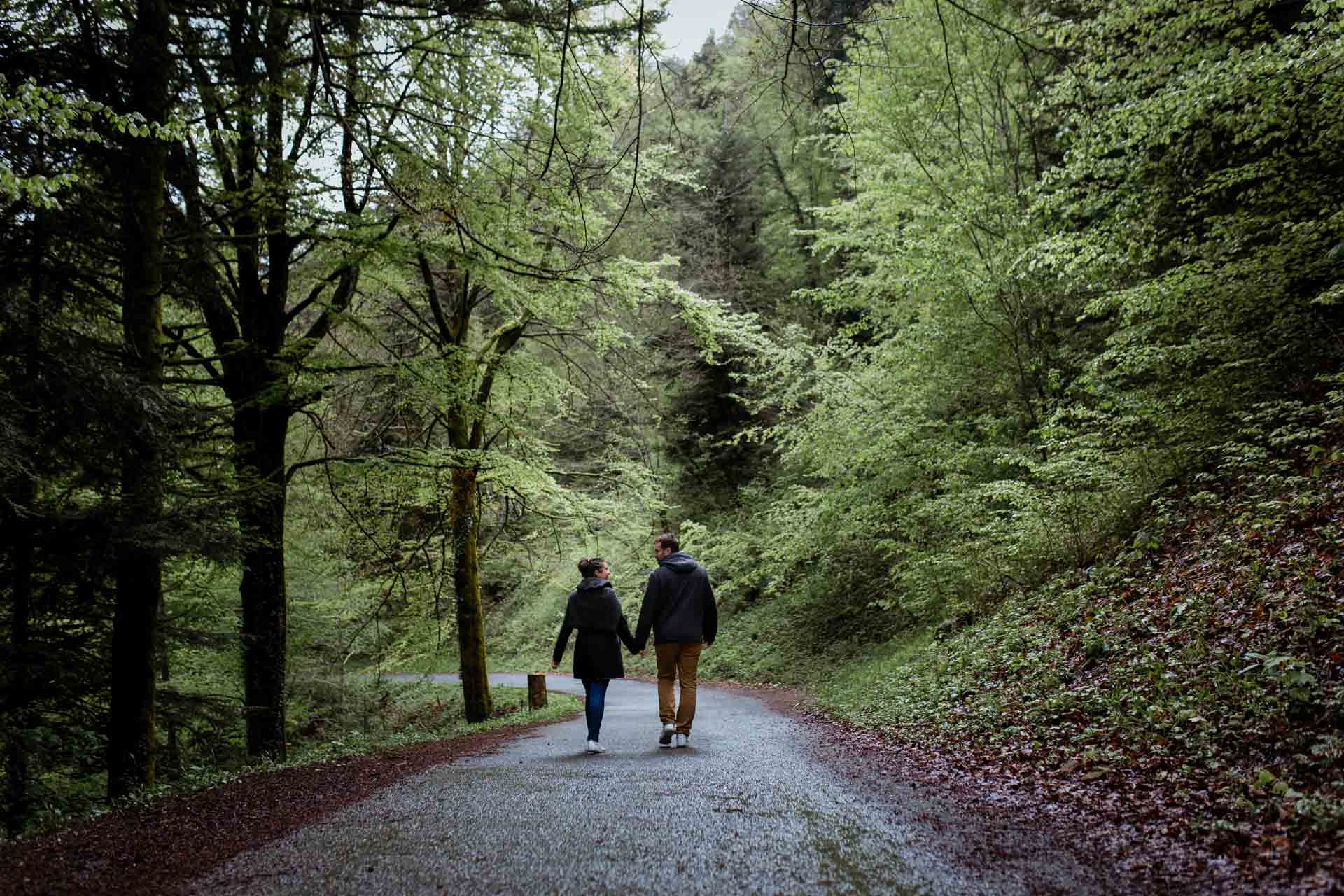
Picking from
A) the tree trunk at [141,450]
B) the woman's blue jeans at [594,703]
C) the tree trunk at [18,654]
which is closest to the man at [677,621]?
the woman's blue jeans at [594,703]

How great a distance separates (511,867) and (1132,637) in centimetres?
557

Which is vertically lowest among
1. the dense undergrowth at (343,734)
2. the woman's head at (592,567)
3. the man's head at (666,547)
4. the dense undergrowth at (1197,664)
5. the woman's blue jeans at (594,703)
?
the dense undergrowth at (343,734)

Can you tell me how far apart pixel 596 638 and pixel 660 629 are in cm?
77

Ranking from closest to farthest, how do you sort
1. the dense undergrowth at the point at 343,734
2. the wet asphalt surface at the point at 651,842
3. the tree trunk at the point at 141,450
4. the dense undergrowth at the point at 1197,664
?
the wet asphalt surface at the point at 651,842 → the dense undergrowth at the point at 1197,664 → the tree trunk at the point at 141,450 → the dense undergrowth at the point at 343,734

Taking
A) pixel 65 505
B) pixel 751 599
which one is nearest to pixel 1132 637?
pixel 65 505

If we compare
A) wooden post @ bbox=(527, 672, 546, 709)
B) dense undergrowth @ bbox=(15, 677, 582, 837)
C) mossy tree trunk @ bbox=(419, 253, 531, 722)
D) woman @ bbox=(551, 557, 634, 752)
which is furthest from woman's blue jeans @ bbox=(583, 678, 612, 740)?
wooden post @ bbox=(527, 672, 546, 709)

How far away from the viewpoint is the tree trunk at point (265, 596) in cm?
945

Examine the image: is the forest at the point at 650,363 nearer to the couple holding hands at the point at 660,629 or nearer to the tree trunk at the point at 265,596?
the tree trunk at the point at 265,596

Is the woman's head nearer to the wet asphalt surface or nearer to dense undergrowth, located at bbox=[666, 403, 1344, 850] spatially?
the wet asphalt surface

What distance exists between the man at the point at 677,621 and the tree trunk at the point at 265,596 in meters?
4.81

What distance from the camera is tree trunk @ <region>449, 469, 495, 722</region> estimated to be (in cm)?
1280

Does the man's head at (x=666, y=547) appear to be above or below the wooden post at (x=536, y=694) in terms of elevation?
above

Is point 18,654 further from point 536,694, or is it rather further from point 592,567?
point 536,694

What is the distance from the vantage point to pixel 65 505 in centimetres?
784
